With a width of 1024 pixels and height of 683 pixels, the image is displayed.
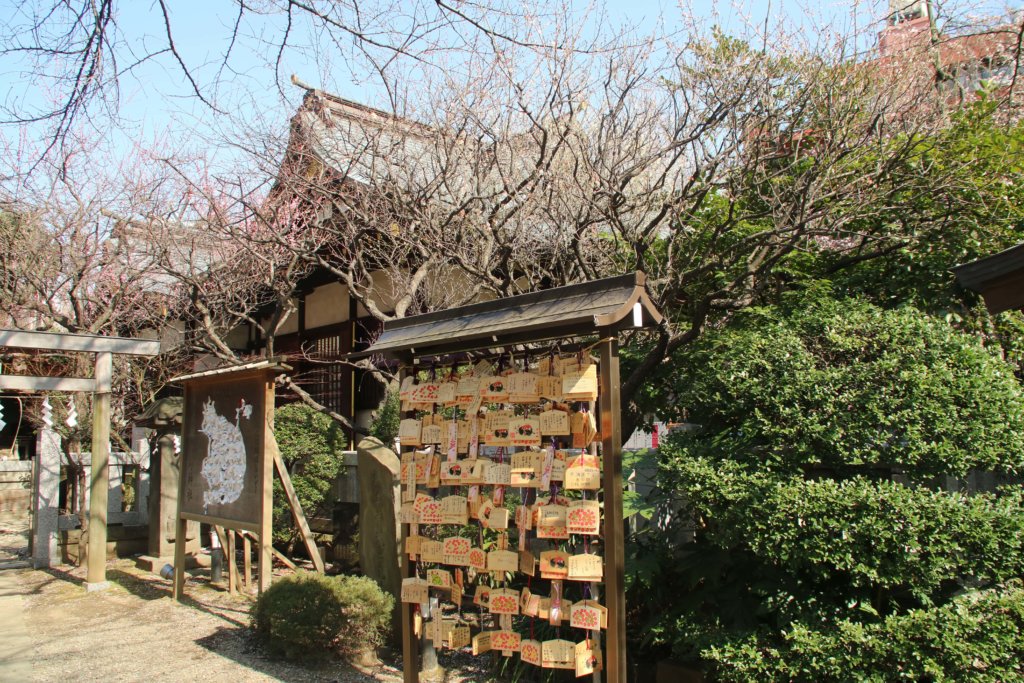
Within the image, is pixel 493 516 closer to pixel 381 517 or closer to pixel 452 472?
pixel 452 472

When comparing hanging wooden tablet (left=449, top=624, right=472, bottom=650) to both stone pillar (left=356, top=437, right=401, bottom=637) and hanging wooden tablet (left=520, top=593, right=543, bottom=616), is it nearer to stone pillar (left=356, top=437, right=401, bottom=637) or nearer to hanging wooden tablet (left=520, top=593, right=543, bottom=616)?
hanging wooden tablet (left=520, top=593, right=543, bottom=616)

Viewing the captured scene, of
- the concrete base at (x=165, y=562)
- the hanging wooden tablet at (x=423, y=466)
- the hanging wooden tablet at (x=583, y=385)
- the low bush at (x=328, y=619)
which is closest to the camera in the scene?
the hanging wooden tablet at (x=583, y=385)

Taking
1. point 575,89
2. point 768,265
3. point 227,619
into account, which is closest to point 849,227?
point 768,265

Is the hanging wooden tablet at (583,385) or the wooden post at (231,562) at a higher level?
the hanging wooden tablet at (583,385)

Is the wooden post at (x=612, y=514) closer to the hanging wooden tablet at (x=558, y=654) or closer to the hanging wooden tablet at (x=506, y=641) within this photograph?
the hanging wooden tablet at (x=558, y=654)

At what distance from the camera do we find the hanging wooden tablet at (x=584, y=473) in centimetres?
438

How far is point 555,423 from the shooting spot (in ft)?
15.2

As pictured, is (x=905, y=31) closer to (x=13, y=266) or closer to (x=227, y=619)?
(x=227, y=619)

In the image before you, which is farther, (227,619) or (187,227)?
(187,227)

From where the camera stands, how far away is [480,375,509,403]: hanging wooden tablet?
16.4 feet

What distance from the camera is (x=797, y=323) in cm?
571

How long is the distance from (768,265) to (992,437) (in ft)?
8.46

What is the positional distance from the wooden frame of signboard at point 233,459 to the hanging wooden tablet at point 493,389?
3.39 m

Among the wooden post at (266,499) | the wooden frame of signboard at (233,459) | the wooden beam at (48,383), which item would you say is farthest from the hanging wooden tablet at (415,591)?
the wooden beam at (48,383)
